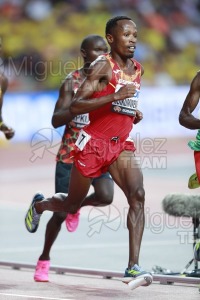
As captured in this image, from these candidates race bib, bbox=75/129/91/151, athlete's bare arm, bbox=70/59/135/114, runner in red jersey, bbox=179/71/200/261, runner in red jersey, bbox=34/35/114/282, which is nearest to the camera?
athlete's bare arm, bbox=70/59/135/114

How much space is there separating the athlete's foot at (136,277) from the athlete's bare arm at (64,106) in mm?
1967

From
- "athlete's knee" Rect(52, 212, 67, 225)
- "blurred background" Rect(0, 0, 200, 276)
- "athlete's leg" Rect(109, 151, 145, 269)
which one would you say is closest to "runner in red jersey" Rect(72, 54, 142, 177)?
"athlete's leg" Rect(109, 151, 145, 269)

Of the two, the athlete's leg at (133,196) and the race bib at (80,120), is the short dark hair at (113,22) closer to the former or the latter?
the athlete's leg at (133,196)

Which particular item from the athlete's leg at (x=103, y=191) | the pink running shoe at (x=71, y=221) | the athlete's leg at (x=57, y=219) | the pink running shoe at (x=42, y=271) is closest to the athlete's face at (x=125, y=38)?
the athlete's leg at (x=103, y=191)

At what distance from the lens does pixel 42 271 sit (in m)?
9.16

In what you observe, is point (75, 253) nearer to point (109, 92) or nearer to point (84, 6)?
point (109, 92)

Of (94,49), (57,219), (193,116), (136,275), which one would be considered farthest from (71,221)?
(193,116)

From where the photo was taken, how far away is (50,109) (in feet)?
79.7

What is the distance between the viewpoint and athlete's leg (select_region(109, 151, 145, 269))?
7.88m

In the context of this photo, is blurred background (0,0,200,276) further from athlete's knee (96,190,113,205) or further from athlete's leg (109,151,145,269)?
athlete's leg (109,151,145,269)

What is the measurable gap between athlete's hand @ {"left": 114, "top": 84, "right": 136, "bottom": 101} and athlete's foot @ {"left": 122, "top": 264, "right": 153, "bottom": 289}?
147 cm

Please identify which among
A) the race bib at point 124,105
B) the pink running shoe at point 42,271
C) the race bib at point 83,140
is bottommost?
the pink running shoe at point 42,271

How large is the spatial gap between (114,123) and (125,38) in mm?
773

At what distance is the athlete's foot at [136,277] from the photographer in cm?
752
